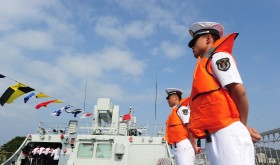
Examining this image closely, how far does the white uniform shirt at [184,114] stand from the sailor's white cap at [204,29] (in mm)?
1576

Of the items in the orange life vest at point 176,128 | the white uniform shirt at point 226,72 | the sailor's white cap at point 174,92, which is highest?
the sailor's white cap at point 174,92

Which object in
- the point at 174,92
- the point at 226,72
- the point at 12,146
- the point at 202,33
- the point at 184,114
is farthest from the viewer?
the point at 12,146

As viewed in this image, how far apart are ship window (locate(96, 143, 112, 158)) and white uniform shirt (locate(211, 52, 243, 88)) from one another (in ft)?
25.2

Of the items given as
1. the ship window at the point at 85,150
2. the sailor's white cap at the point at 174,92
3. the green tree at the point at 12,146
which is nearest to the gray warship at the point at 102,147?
the ship window at the point at 85,150

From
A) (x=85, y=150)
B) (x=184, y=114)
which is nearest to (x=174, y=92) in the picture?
(x=184, y=114)

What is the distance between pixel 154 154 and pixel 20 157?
15.4 ft

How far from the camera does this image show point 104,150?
30.2 ft

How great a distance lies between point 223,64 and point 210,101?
265 millimetres

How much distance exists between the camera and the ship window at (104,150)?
9.08 m

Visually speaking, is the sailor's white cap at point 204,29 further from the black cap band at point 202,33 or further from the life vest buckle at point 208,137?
the life vest buckle at point 208,137

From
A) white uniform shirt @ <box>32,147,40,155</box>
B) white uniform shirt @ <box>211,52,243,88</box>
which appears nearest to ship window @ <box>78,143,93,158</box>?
white uniform shirt @ <box>32,147,40,155</box>

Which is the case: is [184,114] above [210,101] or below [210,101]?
above

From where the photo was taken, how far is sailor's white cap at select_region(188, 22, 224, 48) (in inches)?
A: 88.0

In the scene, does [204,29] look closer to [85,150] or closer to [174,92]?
[174,92]
